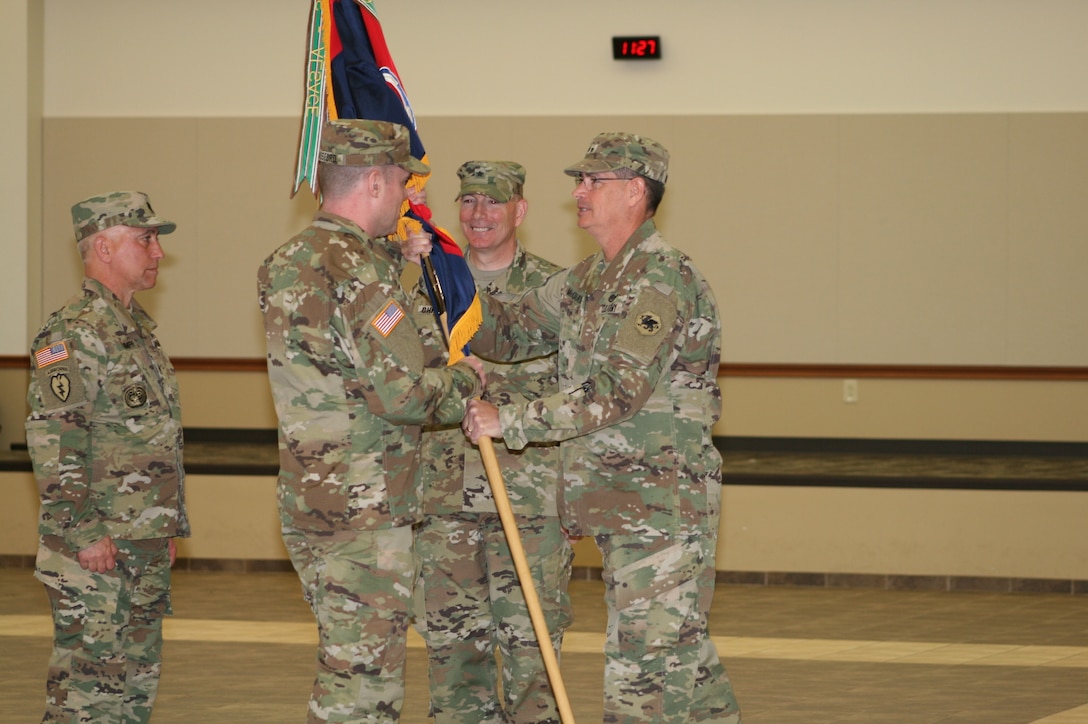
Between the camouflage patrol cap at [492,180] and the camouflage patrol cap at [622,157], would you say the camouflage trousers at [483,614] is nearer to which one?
the camouflage patrol cap at [492,180]

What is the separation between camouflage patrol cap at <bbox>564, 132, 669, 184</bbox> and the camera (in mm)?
4035

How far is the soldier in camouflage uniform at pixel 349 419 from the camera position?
3.44 metres

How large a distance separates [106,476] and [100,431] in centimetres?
14

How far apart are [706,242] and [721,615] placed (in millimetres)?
3080

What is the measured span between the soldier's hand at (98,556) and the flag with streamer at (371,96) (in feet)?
3.97

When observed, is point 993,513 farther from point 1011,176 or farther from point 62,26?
point 62,26

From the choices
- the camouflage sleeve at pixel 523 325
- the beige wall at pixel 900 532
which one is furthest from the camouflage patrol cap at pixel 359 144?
the beige wall at pixel 900 532

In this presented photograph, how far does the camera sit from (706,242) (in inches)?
375

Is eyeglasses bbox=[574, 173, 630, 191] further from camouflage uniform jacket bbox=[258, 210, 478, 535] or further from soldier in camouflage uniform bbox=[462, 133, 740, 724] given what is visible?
camouflage uniform jacket bbox=[258, 210, 478, 535]

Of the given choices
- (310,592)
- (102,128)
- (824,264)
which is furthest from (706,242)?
(310,592)

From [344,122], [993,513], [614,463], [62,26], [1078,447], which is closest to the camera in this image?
[344,122]

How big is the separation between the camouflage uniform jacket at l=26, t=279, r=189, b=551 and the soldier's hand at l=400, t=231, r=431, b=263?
3.23ft

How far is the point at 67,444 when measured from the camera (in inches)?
167

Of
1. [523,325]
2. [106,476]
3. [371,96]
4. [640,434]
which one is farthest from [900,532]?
[106,476]
